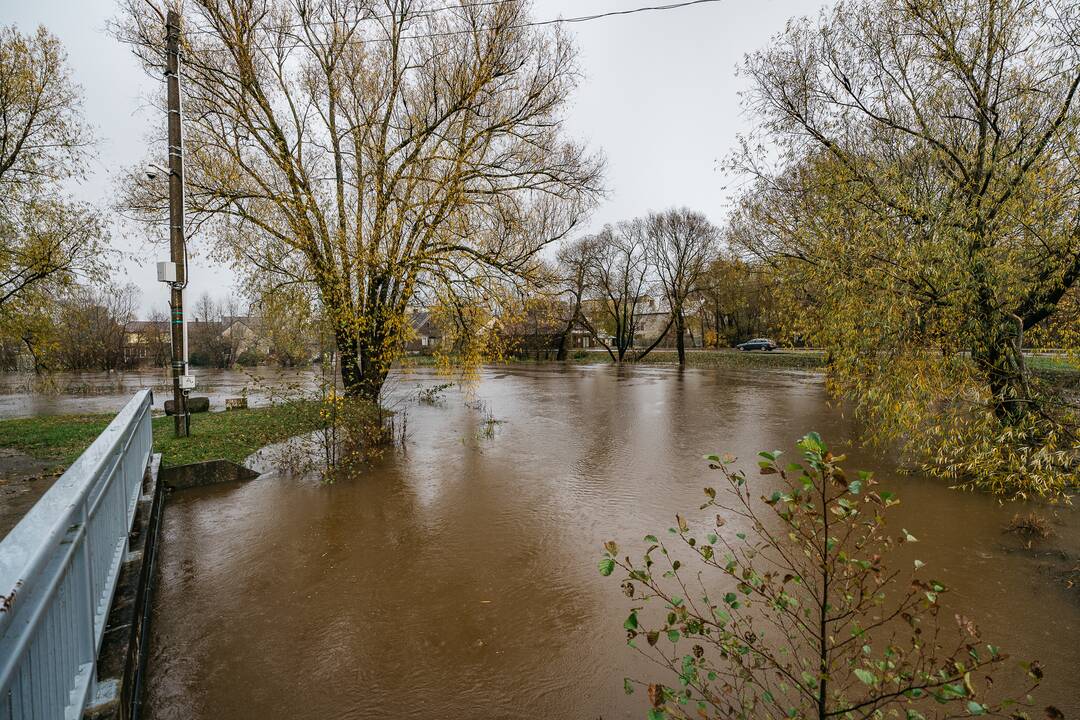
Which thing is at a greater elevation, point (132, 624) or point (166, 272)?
point (166, 272)

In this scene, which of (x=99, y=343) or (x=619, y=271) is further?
(x=619, y=271)

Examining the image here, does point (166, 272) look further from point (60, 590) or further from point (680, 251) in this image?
point (680, 251)

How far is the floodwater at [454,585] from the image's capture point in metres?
3.39

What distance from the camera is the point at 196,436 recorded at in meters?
9.46

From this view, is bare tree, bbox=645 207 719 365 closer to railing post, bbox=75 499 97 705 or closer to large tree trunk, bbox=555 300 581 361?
large tree trunk, bbox=555 300 581 361

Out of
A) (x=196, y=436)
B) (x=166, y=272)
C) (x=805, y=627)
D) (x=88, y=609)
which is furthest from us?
(x=196, y=436)

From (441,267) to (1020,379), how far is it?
32.4ft

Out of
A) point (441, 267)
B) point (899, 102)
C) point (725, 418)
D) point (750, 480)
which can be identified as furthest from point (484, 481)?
point (899, 102)

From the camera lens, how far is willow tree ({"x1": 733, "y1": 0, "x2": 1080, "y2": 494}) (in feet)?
19.2

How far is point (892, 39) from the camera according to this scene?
344 inches

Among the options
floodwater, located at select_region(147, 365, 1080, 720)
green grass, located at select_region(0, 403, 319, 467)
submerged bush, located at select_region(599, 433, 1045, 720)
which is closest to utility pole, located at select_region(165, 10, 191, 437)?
green grass, located at select_region(0, 403, 319, 467)

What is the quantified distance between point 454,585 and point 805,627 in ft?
11.9

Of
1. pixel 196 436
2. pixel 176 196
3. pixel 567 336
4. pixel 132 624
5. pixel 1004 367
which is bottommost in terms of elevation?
pixel 132 624

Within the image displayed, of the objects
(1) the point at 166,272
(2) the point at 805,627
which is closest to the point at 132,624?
(2) the point at 805,627
